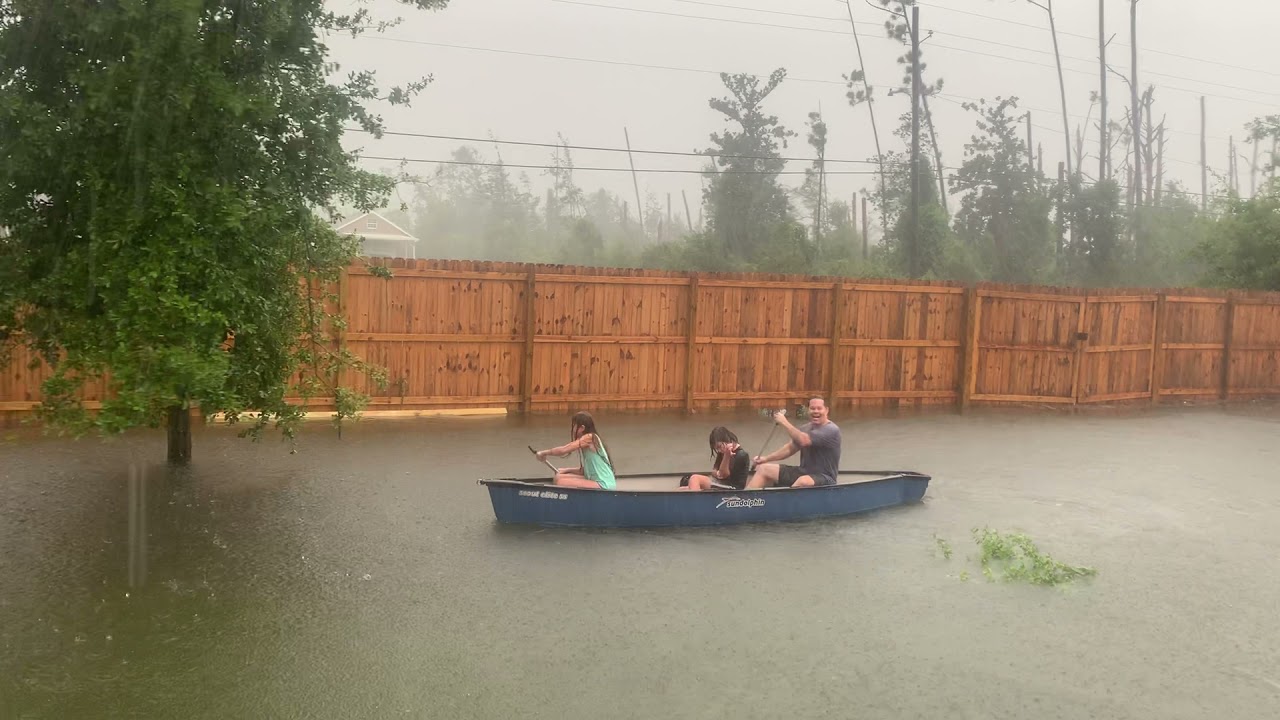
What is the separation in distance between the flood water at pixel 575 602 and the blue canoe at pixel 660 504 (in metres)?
0.19

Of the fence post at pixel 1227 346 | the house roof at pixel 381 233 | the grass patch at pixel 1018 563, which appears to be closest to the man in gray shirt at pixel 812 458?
the grass patch at pixel 1018 563

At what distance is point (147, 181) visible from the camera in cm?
753

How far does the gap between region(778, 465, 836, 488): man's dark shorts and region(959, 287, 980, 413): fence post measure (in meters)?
8.88

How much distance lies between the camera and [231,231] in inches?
304

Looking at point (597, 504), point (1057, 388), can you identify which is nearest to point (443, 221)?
point (1057, 388)

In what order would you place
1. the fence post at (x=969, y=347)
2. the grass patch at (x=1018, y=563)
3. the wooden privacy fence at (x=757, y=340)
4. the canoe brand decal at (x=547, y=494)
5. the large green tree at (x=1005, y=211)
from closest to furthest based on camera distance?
the grass patch at (x=1018, y=563) → the canoe brand decal at (x=547, y=494) → the wooden privacy fence at (x=757, y=340) → the fence post at (x=969, y=347) → the large green tree at (x=1005, y=211)

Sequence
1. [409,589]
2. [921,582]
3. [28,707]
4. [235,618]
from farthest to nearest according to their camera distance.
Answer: [921,582] < [409,589] < [235,618] < [28,707]

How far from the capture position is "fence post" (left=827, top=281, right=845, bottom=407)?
58.1ft

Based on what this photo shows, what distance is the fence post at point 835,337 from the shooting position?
58.1 feet

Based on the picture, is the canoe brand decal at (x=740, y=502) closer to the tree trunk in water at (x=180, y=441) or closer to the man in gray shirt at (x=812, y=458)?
the man in gray shirt at (x=812, y=458)

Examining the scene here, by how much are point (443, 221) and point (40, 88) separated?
82.0 metres

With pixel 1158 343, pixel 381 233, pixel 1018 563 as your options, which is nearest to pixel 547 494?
pixel 1018 563

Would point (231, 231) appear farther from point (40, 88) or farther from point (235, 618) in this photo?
point (235, 618)

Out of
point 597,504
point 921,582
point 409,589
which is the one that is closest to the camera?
point 409,589
